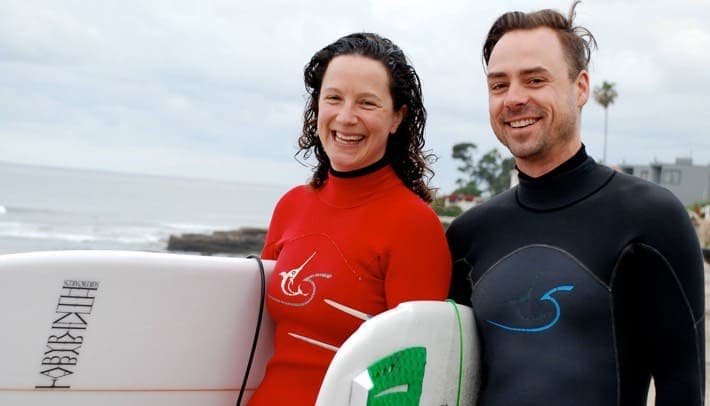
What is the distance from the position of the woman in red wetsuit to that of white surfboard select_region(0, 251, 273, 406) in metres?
0.17

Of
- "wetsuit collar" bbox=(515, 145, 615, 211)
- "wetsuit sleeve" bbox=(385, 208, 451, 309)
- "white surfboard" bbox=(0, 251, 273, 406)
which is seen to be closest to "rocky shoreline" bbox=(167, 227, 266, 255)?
"white surfboard" bbox=(0, 251, 273, 406)

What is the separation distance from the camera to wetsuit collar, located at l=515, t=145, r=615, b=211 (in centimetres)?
174

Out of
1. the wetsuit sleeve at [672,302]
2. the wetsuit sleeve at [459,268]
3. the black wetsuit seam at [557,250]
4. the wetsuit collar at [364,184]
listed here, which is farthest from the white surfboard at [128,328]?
the wetsuit sleeve at [672,302]

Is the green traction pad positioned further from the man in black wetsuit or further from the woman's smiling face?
the woman's smiling face

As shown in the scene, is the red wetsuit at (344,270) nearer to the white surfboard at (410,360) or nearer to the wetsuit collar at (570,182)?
the white surfboard at (410,360)

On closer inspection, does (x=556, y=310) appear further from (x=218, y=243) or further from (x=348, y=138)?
(x=218, y=243)

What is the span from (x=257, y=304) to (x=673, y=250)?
44.6 inches

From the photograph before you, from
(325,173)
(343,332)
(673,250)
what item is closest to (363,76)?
(325,173)

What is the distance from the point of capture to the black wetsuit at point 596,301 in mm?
1571

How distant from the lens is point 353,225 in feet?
6.24

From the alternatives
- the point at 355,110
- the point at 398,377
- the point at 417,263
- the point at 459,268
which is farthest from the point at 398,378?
the point at 355,110

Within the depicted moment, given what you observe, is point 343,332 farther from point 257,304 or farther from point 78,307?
point 78,307

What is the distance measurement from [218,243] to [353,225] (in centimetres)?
3021

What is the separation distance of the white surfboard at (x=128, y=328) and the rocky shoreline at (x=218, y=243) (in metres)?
28.0
